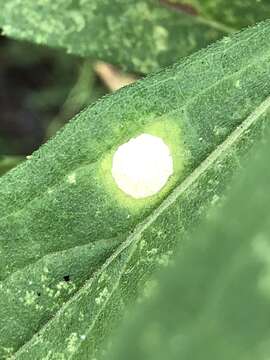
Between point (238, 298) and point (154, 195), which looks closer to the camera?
point (238, 298)

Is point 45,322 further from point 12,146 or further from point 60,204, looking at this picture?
point 12,146

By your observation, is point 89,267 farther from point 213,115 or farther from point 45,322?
point 213,115

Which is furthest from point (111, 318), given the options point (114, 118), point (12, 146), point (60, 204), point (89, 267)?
point (12, 146)

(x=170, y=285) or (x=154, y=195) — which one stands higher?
(x=154, y=195)

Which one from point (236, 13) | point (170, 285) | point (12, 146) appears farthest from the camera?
point (12, 146)

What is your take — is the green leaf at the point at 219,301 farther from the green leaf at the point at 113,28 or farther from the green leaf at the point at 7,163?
the green leaf at the point at 7,163

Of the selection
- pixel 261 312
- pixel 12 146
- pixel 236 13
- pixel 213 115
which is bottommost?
pixel 261 312

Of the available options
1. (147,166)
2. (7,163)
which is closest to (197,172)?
(147,166)

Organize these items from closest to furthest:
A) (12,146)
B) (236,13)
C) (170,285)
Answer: (170,285), (236,13), (12,146)
